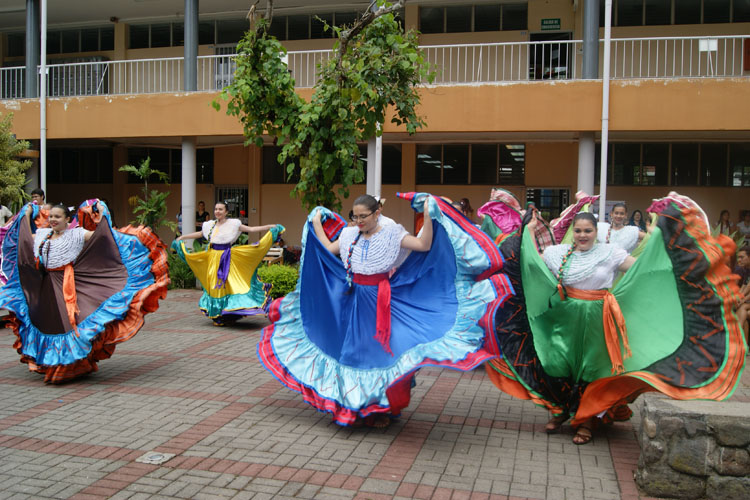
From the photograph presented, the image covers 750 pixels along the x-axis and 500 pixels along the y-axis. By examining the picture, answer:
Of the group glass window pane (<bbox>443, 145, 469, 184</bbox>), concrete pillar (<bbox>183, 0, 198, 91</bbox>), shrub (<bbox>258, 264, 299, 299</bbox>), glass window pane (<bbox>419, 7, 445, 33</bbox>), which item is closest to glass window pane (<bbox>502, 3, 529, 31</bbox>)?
glass window pane (<bbox>419, 7, 445, 33</bbox>)

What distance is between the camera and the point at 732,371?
450 centimetres

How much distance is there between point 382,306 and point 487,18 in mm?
14218

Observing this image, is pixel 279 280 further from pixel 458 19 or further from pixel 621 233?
pixel 458 19

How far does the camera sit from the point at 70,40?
21.1 m

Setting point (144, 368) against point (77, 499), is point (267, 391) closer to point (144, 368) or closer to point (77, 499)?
point (144, 368)

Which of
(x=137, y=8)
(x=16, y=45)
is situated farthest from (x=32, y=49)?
(x=16, y=45)

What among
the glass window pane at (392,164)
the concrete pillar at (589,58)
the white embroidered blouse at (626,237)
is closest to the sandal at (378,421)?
the white embroidered blouse at (626,237)

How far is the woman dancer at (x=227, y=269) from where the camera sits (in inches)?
399

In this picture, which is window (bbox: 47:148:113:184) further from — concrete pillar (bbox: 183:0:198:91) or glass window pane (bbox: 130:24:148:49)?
concrete pillar (bbox: 183:0:198:91)

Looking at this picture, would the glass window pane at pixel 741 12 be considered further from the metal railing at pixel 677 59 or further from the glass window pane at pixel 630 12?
the glass window pane at pixel 630 12

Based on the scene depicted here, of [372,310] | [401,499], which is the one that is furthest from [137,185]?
[401,499]

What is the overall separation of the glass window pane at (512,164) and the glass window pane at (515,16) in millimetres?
2958

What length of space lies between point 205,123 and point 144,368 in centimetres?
913

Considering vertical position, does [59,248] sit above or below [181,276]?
above
